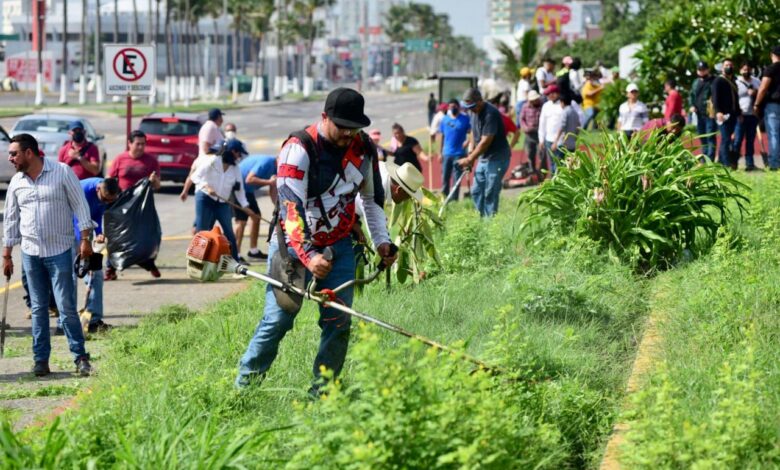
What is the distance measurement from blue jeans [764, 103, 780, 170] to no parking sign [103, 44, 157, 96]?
885 cm

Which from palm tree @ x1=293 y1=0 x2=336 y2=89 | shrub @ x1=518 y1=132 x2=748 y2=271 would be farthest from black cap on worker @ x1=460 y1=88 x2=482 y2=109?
palm tree @ x1=293 y1=0 x2=336 y2=89

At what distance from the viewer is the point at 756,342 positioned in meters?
7.20

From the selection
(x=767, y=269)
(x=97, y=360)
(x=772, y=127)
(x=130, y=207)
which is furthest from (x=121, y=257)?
(x=772, y=127)

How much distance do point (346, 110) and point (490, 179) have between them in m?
9.00

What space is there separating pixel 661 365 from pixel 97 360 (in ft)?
16.9

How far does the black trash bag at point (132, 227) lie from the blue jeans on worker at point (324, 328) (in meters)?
6.48

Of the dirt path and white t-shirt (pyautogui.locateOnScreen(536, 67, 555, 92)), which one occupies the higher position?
white t-shirt (pyautogui.locateOnScreen(536, 67, 555, 92))

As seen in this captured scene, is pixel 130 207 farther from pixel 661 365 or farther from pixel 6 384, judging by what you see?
pixel 661 365

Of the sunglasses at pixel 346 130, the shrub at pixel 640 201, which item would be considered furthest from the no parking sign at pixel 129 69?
the sunglasses at pixel 346 130

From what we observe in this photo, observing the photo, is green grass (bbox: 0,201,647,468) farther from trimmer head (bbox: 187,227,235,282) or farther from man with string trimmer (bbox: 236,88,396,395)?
trimmer head (bbox: 187,227,235,282)

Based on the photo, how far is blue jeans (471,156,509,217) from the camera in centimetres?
1574

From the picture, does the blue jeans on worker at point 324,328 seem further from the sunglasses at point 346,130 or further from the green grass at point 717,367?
the green grass at point 717,367

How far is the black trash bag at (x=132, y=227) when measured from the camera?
13.6 m

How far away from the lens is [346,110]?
6.96 m
